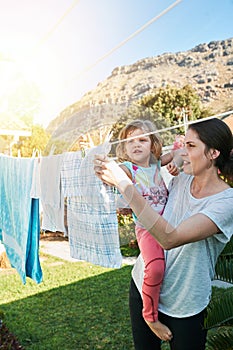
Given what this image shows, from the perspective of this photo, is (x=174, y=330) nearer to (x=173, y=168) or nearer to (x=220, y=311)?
(x=173, y=168)

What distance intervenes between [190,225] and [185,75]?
43 cm

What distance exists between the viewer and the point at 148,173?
3.76 ft

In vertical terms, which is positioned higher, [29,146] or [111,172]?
[29,146]

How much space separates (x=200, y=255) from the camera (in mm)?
1276

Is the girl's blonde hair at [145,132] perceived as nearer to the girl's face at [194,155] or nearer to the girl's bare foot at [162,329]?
→ the girl's face at [194,155]

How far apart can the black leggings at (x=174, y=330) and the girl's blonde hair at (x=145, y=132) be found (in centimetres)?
54

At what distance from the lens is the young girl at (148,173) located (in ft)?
3.63

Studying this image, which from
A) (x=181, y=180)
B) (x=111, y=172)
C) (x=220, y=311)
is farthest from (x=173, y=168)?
(x=220, y=311)

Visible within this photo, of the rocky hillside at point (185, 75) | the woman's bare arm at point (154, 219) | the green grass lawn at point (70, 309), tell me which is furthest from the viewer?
the green grass lawn at point (70, 309)

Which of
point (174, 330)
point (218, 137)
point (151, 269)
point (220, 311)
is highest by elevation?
point (218, 137)

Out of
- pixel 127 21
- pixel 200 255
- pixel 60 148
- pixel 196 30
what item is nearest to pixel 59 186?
pixel 60 148

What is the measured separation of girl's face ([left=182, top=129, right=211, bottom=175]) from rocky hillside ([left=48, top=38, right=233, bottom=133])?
0.24 meters

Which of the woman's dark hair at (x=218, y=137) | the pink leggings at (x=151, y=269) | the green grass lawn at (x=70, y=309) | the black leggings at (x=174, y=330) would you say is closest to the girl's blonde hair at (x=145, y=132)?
the woman's dark hair at (x=218, y=137)

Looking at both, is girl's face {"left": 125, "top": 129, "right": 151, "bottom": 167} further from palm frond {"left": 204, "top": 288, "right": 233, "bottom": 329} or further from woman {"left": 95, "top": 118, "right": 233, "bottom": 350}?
palm frond {"left": 204, "top": 288, "right": 233, "bottom": 329}
